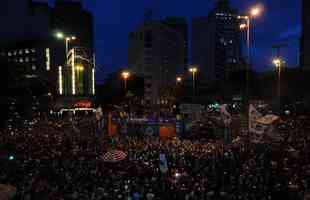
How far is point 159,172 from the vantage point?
1405cm

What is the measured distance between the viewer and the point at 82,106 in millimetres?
51938

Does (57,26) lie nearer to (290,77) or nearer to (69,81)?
(69,81)

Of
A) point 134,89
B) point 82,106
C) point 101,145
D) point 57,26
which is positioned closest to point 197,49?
point 57,26

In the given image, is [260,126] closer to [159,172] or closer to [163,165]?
[163,165]

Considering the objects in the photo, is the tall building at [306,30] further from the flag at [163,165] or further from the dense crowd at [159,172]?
the flag at [163,165]

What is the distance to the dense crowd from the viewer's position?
36.7 ft

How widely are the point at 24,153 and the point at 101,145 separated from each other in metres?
4.51

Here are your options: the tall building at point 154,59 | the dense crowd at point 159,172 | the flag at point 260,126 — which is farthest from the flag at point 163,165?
the tall building at point 154,59

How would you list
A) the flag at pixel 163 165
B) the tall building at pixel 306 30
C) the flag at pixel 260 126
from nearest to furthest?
→ the flag at pixel 163 165
the flag at pixel 260 126
the tall building at pixel 306 30

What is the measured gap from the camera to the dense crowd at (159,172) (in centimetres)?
1117

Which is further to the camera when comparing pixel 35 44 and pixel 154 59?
pixel 154 59

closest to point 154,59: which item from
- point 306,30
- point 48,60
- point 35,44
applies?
point 48,60

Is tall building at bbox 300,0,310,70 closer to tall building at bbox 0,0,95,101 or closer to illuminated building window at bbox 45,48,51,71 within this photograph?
tall building at bbox 0,0,95,101

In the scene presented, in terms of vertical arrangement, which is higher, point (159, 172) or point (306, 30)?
point (306, 30)
